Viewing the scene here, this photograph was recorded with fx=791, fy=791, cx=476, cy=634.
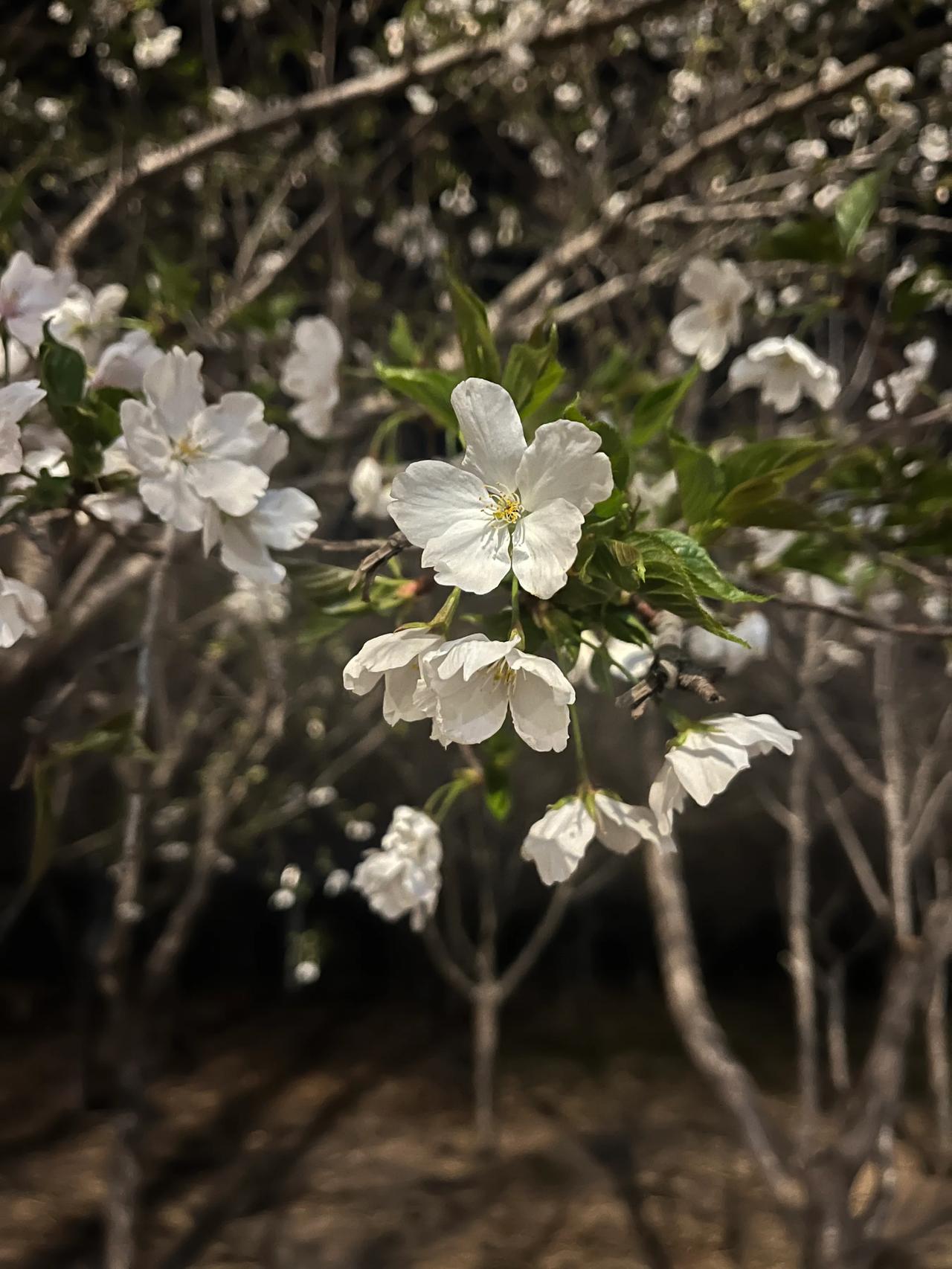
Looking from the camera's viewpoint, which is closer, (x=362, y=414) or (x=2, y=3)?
(x=362, y=414)

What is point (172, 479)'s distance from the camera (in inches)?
20.4

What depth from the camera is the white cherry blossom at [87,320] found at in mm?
724

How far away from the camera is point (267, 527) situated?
0.56 metres

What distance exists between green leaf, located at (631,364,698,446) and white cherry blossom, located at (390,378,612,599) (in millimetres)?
171

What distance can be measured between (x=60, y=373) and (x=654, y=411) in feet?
1.34

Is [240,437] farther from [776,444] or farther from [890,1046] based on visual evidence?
[890,1046]

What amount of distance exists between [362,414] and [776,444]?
75 centimetres

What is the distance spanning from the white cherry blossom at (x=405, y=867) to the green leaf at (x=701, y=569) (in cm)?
30

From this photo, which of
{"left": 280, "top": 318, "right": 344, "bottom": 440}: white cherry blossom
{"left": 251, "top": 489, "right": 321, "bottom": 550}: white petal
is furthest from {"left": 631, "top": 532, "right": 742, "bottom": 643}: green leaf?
{"left": 280, "top": 318, "right": 344, "bottom": 440}: white cherry blossom

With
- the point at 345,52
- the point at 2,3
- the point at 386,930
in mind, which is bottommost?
the point at 386,930

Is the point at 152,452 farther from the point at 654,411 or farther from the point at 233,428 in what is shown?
the point at 654,411

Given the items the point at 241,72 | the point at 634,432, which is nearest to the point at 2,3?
the point at 241,72

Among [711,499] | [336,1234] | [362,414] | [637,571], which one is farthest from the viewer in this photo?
[336,1234]

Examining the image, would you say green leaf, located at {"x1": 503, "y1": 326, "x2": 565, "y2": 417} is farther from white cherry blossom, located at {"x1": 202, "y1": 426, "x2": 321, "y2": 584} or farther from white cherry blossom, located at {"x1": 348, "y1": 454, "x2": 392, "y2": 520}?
white cherry blossom, located at {"x1": 348, "y1": 454, "x2": 392, "y2": 520}
